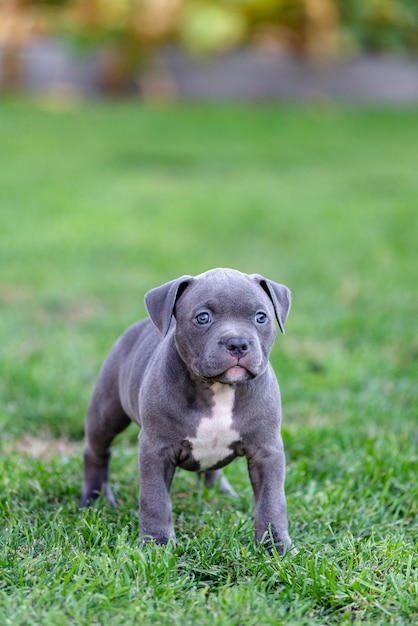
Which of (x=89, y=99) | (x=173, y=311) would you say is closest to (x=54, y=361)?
(x=173, y=311)

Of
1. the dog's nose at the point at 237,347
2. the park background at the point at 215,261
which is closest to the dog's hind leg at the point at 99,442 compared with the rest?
the park background at the point at 215,261

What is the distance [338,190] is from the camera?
11.8 metres

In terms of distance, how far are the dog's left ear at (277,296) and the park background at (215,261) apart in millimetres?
845

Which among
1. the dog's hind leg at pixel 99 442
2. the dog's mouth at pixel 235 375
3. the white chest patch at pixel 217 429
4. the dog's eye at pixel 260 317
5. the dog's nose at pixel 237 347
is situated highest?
the dog's eye at pixel 260 317

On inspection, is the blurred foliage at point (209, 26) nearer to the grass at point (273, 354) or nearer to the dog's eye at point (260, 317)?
the grass at point (273, 354)

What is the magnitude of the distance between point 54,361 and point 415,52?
48.5ft

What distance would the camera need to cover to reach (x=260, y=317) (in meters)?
3.47

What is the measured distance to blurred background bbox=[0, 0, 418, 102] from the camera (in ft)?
58.5

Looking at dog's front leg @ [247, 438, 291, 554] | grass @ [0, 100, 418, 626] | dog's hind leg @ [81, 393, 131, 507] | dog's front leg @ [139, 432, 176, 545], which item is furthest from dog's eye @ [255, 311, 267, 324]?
dog's hind leg @ [81, 393, 131, 507]

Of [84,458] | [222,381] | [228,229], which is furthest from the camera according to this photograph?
[228,229]

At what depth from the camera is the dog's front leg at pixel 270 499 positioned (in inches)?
142

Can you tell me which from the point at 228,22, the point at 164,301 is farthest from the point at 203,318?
the point at 228,22

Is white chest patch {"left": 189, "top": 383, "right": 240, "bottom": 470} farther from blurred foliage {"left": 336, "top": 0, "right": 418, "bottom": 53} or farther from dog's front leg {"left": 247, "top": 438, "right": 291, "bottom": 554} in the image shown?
blurred foliage {"left": 336, "top": 0, "right": 418, "bottom": 53}

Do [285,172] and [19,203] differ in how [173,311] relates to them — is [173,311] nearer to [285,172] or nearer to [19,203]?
[19,203]
